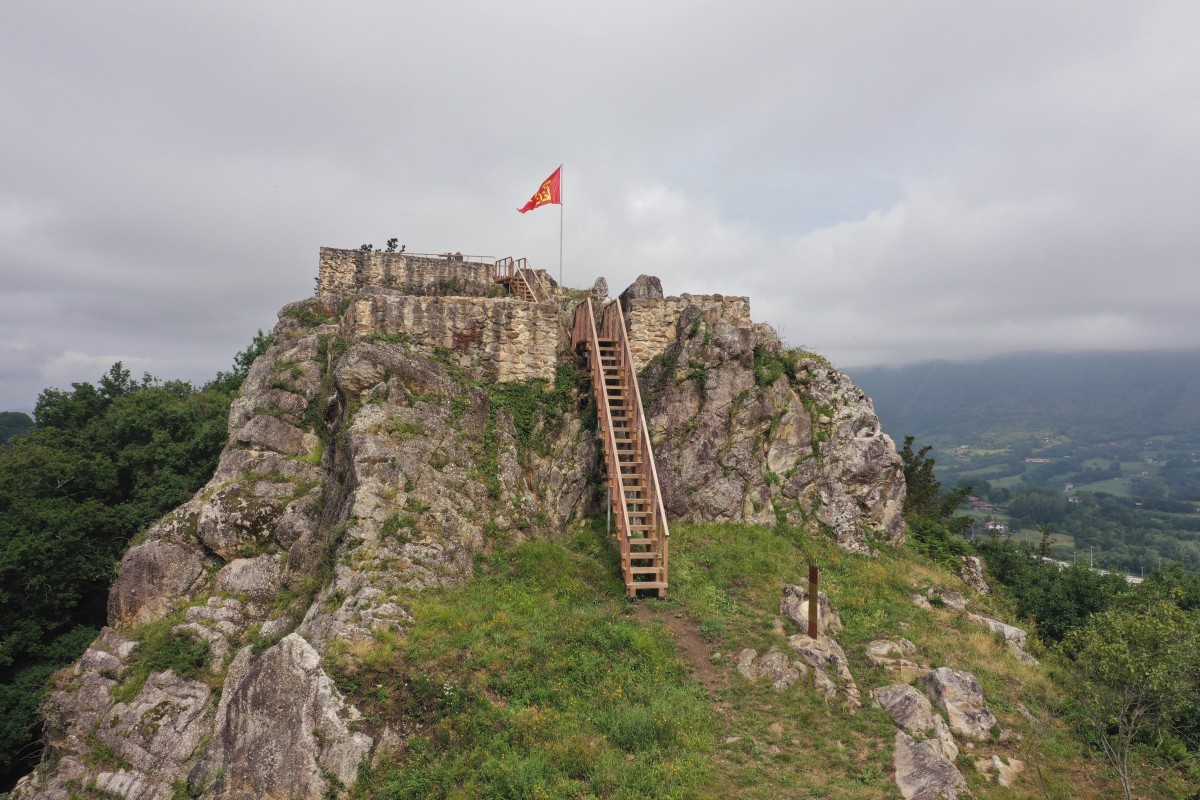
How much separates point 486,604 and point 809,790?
24.8 feet

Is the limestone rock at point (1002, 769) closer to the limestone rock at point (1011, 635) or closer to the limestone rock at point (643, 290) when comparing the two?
the limestone rock at point (1011, 635)

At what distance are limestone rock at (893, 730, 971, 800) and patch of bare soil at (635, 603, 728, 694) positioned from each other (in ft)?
A: 10.5

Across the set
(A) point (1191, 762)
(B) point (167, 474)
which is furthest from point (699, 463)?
(B) point (167, 474)

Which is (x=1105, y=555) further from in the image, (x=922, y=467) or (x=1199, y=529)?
(x=922, y=467)

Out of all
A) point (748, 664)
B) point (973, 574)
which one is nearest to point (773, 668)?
point (748, 664)

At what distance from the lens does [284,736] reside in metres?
9.48

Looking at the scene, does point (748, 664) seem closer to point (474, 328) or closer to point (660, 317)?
point (660, 317)

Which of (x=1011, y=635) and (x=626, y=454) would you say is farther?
(x=626, y=454)

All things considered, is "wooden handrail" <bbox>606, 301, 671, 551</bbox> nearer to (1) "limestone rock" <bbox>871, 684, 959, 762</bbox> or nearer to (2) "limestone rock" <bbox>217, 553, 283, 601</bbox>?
(1) "limestone rock" <bbox>871, 684, 959, 762</bbox>

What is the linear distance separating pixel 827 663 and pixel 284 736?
10259mm

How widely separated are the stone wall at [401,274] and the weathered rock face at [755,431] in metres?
10.9

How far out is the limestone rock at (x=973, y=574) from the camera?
713 inches

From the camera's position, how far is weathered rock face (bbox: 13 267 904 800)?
1131 centimetres

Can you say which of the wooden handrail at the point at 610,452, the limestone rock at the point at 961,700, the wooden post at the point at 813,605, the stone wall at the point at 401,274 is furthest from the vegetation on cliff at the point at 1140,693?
the stone wall at the point at 401,274
